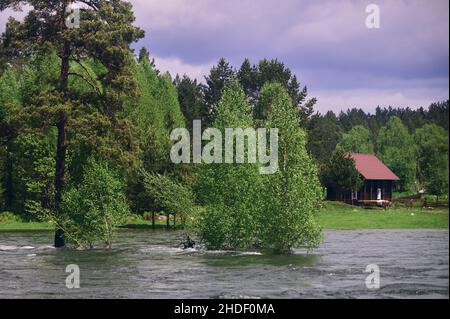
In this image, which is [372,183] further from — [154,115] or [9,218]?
[9,218]

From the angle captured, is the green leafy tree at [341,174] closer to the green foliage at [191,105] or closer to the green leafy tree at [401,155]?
the green foliage at [191,105]

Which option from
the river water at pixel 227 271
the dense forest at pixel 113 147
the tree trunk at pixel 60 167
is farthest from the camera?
the tree trunk at pixel 60 167

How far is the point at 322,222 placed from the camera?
7431 cm

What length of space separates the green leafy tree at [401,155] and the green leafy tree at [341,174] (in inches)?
1460

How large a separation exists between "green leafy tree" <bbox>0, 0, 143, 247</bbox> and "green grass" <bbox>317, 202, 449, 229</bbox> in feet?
79.2

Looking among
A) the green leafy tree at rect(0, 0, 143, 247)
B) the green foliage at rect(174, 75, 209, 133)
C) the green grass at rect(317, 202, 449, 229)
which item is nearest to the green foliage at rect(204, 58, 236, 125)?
the green foliage at rect(174, 75, 209, 133)

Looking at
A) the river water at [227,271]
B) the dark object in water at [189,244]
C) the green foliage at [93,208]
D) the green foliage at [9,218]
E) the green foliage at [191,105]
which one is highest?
the green foliage at [191,105]

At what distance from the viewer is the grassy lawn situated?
69.9 metres

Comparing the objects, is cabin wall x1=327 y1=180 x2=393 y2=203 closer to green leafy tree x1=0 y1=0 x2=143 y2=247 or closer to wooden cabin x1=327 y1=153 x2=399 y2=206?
wooden cabin x1=327 y1=153 x2=399 y2=206

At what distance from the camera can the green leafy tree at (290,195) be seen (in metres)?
41.7

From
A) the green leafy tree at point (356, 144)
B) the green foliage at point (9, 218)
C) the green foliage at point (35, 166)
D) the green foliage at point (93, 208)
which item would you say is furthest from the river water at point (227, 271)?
the green leafy tree at point (356, 144)

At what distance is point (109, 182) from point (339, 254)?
14781mm
